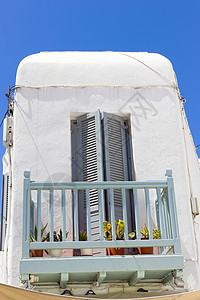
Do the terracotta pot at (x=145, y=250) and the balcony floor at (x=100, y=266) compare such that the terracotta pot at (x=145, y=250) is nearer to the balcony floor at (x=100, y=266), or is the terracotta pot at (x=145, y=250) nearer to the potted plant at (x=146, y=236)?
the potted plant at (x=146, y=236)

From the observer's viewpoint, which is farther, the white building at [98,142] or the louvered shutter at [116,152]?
the louvered shutter at [116,152]

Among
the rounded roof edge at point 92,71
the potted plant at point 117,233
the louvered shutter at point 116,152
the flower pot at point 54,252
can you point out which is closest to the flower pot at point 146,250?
the potted plant at point 117,233

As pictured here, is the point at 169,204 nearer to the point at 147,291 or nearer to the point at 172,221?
the point at 172,221

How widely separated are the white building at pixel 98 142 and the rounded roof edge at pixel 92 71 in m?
0.02

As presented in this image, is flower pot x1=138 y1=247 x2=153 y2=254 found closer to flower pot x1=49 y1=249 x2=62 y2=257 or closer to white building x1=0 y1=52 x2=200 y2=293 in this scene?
white building x1=0 y1=52 x2=200 y2=293

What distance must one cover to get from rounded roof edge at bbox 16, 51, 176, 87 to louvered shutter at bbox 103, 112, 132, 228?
0.87 meters

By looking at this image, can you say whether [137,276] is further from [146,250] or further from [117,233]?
[117,233]

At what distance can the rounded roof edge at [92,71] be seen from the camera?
33.7ft

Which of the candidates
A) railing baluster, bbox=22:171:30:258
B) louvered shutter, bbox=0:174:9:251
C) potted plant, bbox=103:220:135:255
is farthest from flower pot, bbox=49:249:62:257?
louvered shutter, bbox=0:174:9:251

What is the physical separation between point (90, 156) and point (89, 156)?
25 mm

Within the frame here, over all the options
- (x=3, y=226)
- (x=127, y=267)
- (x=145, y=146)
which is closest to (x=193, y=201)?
Result: (x=145, y=146)

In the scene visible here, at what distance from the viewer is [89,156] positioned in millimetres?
9703

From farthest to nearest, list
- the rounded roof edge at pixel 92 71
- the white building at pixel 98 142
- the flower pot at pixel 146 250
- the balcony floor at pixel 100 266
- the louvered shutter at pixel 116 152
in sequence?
the rounded roof edge at pixel 92 71
the louvered shutter at pixel 116 152
the white building at pixel 98 142
the flower pot at pixel 146 250
the balcony floor at pixel 100 266

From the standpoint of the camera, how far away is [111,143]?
9.82 m
